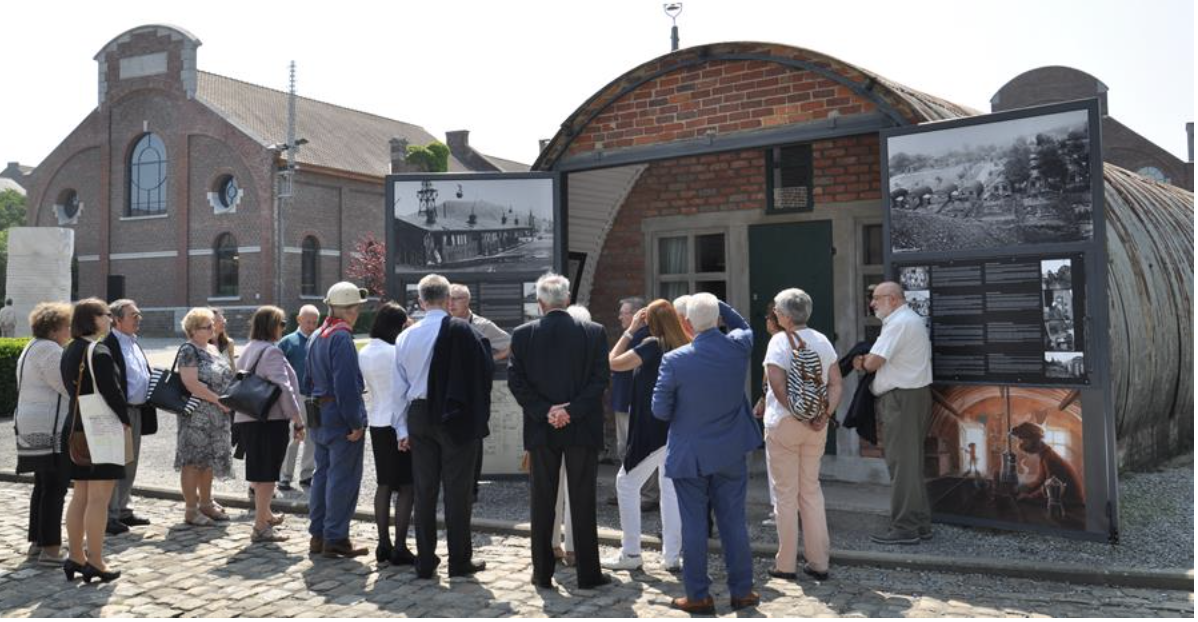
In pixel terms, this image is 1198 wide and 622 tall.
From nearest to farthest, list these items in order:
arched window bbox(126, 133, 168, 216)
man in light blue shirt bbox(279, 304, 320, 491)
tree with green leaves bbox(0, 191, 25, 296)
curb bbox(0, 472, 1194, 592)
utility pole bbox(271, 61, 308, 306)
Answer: curb bbox(0, 472, 1194, 592) → man in light blue shirt bbox(279, 304, 320, 491) → utility pole bbox(271, 61, 308, 306) → arched window bbox(126, 133, 168, 216) → tree with green leaves bbox(0, 191, 25, 296)

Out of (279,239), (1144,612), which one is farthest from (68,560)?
(279,239)

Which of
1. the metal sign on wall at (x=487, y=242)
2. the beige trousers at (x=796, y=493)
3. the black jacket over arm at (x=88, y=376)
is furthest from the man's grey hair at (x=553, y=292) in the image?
the metal sign on wall at (x=487, y=242)

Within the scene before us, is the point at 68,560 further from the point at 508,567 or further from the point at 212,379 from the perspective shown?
the point at 508,567

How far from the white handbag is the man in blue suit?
10.6ft

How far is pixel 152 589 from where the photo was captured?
5.73 metres

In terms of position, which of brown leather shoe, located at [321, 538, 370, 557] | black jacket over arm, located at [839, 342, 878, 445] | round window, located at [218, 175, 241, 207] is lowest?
brown leather shoe, located at [321, 538, 370, 557]

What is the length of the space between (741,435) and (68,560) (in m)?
4.04

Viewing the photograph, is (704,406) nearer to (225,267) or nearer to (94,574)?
(94,574)

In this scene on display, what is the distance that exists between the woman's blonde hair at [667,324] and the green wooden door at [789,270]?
3406 millimetres

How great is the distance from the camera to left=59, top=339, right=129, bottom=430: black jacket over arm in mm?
5832

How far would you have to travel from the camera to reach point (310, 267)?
37.6 m

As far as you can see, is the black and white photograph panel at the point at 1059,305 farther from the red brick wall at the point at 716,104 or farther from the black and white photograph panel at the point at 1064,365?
the red brick wall at the point at 716,104

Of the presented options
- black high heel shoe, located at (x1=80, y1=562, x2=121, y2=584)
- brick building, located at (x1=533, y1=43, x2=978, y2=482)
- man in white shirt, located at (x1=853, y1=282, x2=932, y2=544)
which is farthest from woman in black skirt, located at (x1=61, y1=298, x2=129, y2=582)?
man in white shirt, located at (x1=853, y1=282, x2=932, y2=544)

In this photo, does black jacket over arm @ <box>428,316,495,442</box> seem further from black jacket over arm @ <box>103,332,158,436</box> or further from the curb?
black jacket over arm @ <box>103,332,158,436</box>
